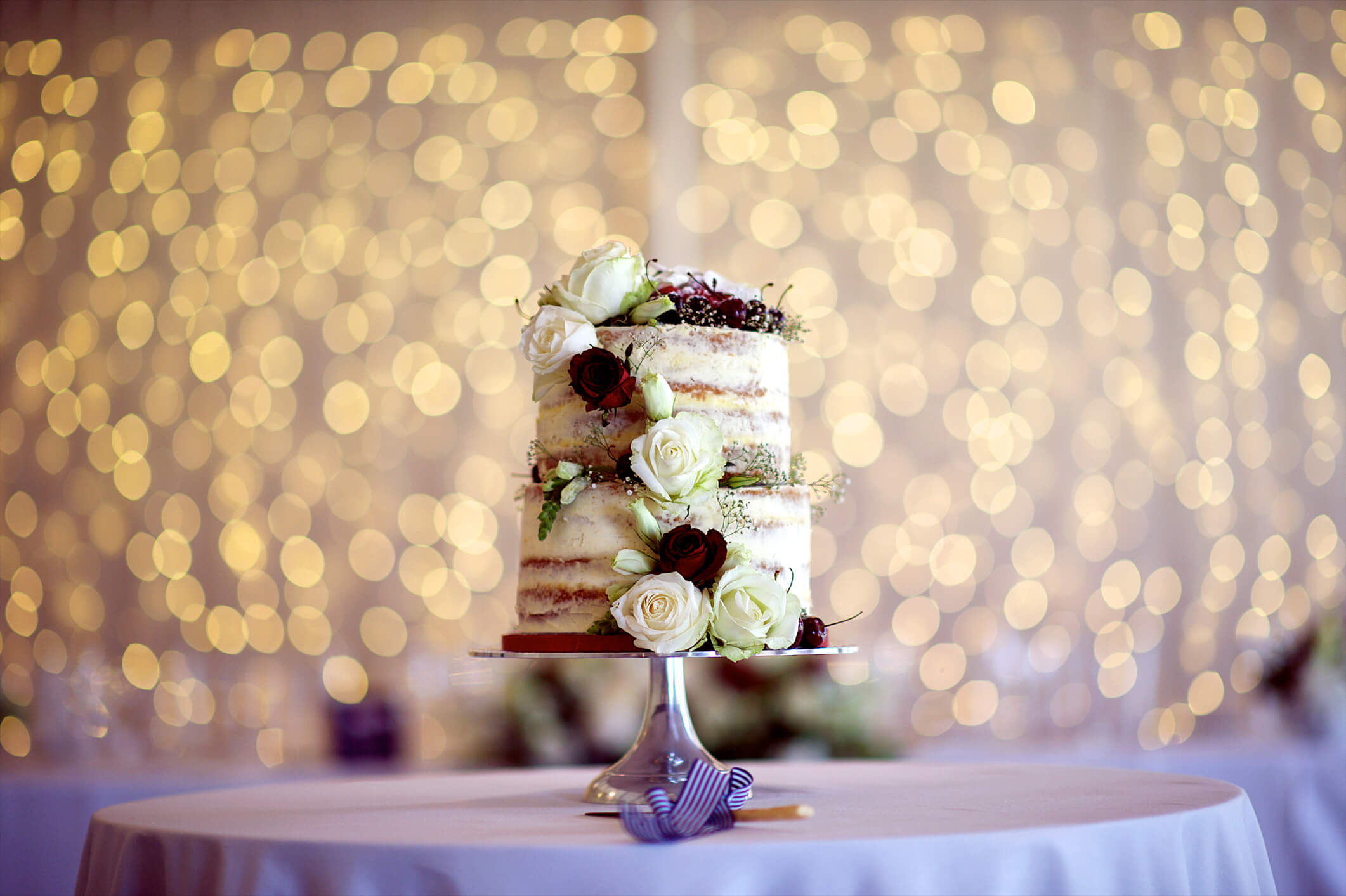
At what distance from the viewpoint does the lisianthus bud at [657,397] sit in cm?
161

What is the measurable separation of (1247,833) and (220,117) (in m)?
4.05

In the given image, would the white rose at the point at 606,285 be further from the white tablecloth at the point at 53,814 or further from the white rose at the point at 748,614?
the white tablecloth at the point at 53,814

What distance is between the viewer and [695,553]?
1528 mm

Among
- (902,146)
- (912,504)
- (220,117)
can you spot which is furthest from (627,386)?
(220,117)

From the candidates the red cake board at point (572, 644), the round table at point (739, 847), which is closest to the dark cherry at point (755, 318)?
the red cake board at point (572, 644)

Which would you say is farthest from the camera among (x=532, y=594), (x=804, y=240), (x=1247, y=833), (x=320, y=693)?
(x=804, y=240)

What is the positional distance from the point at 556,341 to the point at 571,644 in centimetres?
42

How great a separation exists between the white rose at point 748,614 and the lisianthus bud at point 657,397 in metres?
0.24

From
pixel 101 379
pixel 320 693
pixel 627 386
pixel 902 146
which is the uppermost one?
pixel 902 146

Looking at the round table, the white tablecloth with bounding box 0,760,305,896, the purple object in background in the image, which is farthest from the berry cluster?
the purple object in background

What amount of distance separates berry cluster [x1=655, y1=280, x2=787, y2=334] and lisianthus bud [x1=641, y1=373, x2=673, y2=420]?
0.56ft

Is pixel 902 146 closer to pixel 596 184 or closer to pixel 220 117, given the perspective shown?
pixel 596 184

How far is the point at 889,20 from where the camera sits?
173 inches

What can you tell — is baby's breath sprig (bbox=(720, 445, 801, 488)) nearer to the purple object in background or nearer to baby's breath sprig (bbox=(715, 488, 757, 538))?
baby's breath sprig (bbox=(715, 488, 757, 538))
